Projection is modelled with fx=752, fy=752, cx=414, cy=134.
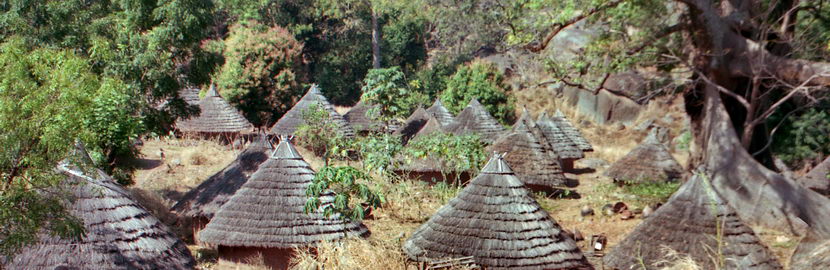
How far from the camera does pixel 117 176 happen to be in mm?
14062

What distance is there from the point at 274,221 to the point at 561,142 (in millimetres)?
13023

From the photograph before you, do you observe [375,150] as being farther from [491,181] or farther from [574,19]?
[491,181]

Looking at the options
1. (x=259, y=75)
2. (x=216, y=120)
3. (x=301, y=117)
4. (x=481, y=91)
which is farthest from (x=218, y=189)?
(x=481, y=91)

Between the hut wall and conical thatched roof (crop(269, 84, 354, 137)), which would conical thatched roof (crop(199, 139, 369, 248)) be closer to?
the hut wall

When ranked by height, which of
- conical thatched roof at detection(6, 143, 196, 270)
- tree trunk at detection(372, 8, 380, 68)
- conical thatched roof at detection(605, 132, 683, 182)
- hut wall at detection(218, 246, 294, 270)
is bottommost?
hut wall at detection(218, 246, 294, 270)

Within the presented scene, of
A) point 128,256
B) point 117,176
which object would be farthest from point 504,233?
point 117,176

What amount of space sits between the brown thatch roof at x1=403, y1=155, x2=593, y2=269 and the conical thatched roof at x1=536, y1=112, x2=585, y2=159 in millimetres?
11973

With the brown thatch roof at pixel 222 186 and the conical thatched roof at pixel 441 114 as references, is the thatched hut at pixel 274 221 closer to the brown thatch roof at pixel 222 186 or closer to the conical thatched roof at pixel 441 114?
the brown thatch roof at pixel 222 186

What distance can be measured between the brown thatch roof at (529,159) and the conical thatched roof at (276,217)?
22.1 feet

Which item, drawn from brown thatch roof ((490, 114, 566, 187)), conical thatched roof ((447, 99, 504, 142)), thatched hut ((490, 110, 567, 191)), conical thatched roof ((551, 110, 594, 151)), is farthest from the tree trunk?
thatched hut ((490, 110, 567, 191))

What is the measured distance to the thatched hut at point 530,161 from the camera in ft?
52.9

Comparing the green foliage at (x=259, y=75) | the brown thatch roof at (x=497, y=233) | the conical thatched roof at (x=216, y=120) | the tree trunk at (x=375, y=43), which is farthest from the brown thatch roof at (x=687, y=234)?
the tree trunk at (x=375, y=43)

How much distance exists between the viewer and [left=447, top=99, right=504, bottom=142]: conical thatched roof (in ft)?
65.0

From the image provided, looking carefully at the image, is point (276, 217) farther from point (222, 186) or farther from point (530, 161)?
point (530, 161)
